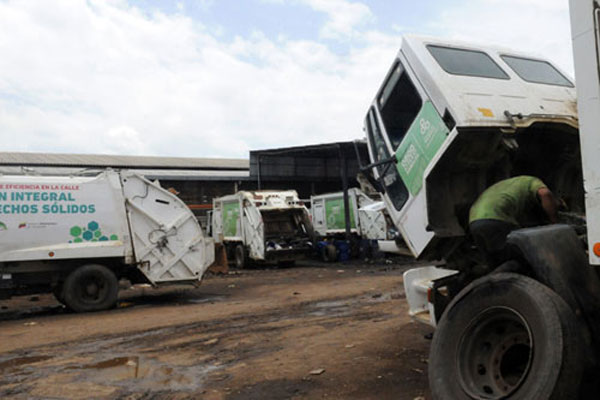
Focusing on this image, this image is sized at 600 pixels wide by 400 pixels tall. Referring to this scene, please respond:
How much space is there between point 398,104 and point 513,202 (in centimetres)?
150

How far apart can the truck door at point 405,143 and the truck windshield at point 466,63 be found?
0.27m

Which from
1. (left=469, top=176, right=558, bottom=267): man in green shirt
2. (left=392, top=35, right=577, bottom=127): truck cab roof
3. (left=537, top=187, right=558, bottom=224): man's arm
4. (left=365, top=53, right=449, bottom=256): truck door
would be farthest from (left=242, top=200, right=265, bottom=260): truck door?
(left=537, top=187, right=558, bottom=224): man's arm

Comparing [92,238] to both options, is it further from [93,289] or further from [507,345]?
[507,345]

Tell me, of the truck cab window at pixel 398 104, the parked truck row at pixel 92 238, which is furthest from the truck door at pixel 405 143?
the parked truck row at pixel 92 238

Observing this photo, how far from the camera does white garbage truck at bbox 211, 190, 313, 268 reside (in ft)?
53.4

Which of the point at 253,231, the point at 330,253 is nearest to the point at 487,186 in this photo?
the point at 253,231

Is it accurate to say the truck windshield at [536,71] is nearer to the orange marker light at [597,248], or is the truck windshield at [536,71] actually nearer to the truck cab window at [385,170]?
the truck cab window at [385,170]

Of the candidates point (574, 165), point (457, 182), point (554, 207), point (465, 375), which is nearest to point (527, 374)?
point (465, 375)

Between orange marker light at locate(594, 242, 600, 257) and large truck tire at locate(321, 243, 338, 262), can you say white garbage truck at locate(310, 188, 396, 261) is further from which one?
orange marker light at locate(594, 242, 600, 257)

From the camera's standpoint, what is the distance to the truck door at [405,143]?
427 cm

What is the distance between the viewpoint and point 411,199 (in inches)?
180

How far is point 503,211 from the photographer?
3807mm

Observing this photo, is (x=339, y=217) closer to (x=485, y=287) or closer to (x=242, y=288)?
(x=242, y=288)

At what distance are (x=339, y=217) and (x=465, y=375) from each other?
16.7 metres
